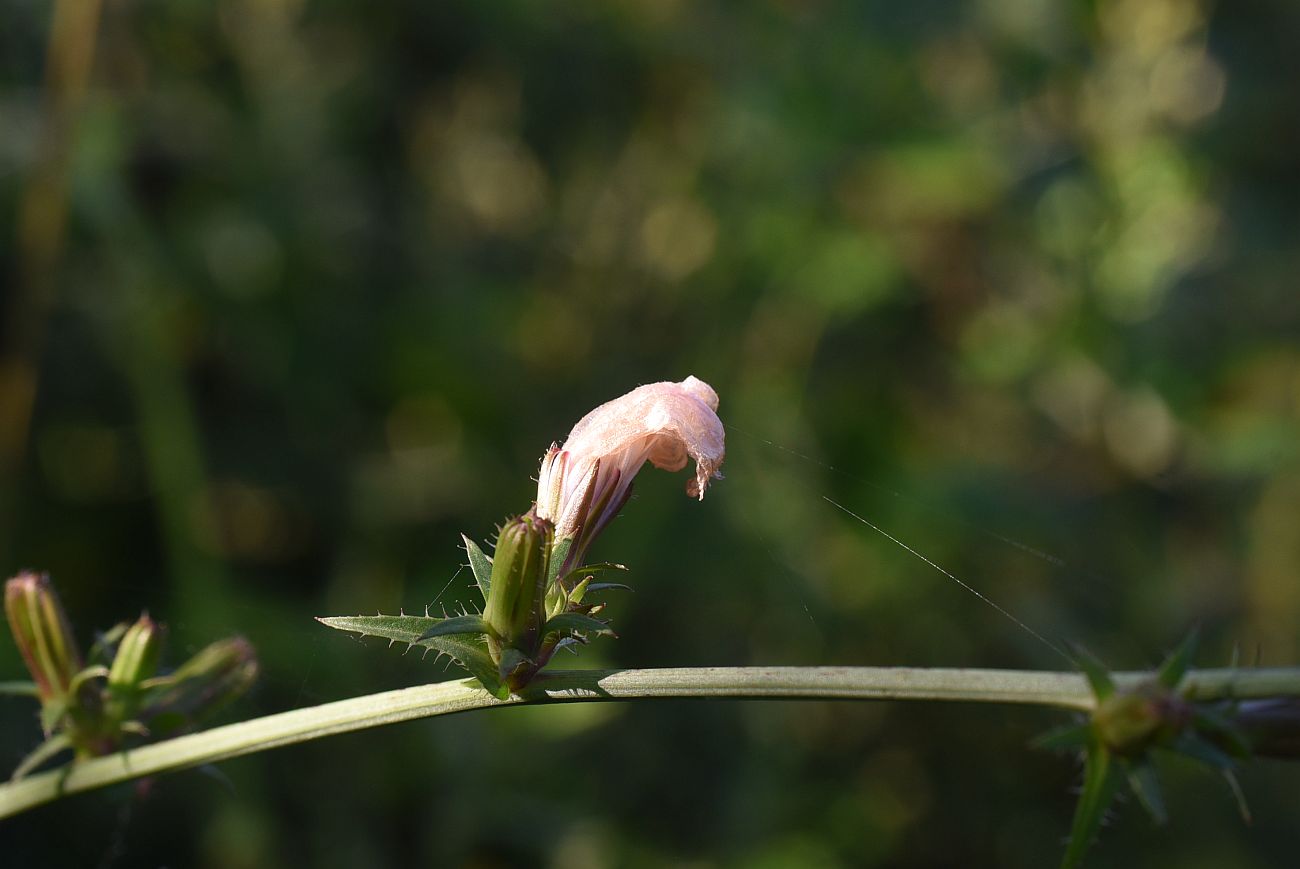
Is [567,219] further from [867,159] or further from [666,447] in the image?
[666,447]

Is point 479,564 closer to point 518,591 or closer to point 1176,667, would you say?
point 518,591

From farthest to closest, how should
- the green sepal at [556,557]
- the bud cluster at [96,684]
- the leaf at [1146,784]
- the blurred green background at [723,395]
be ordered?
the blurred green background at [723,395]
the bud cluster at [96,684]
the green sepal at [556,557]
the leaf at [1146,784]

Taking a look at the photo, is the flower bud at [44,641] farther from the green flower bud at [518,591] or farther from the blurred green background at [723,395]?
the blurred green background at [723,395]

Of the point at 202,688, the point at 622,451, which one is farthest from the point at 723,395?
the point at 202,688

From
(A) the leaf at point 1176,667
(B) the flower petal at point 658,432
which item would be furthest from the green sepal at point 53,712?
(A) the leaf at point 1176,667

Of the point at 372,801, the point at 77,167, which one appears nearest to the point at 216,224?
the point at 77,167

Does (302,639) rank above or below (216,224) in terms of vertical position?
below
